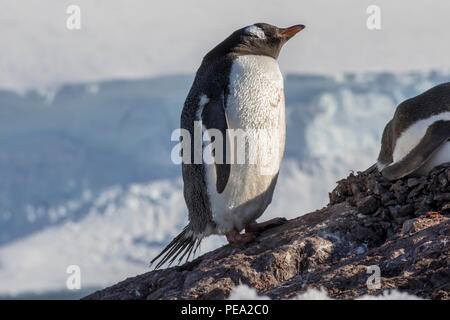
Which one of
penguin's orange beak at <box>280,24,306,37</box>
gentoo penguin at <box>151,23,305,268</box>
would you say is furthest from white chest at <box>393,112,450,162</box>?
penguin's orange beak at <box>280,24,306,37</box>

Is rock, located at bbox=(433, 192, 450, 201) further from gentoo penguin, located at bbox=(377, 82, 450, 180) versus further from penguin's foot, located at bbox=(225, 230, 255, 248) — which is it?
penguin's foot, located at bbox=(225, 230, 255, 248)

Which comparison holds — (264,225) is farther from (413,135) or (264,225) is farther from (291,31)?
(291,31)

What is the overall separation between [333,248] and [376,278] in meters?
0.67

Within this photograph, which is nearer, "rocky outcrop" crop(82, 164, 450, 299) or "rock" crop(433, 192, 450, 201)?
"rocky outcrop" crop(82, 164, 450, 299)

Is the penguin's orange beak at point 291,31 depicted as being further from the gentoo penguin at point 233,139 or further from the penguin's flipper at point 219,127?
the penguin's flipper at point 219,127

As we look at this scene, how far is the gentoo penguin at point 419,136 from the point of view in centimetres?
397

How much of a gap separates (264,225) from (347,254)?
0.66 meters

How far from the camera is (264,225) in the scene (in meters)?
4.14

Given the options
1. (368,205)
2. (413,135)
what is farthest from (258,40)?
(368,205)

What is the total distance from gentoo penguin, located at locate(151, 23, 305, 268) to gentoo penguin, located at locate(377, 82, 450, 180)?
27.7 inches

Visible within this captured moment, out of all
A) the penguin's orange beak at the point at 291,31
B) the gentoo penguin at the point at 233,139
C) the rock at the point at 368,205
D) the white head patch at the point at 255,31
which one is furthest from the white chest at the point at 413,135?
the white head patch at the point at 255,31

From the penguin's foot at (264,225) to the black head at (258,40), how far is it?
1.02 m

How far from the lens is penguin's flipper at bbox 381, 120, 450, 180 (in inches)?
155
